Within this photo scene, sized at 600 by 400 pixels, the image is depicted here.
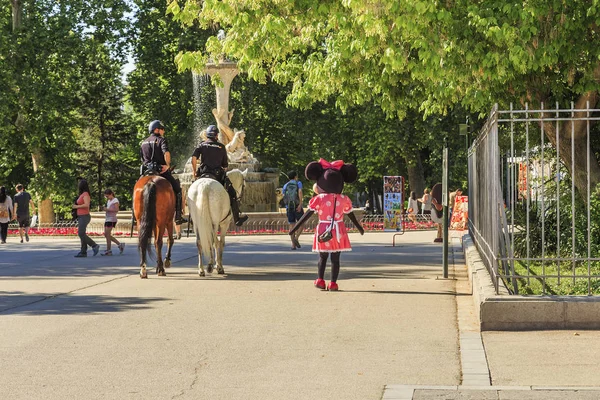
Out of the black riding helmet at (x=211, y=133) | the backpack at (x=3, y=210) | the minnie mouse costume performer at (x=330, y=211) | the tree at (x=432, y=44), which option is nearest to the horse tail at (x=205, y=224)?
the black riding helmet at (x=211, y=133)

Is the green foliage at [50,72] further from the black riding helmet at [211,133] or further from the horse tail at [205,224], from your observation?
the horse tail at [205,224]

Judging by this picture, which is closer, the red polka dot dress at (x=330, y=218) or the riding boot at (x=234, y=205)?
the red polka dot dress at (x=330, y=218)

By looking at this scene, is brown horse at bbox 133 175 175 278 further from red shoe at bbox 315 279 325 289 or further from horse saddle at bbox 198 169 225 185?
red shoe at bbox 315 279 325 289

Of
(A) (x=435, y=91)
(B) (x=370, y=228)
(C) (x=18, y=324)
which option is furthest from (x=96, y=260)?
(B) (x=370, y=228)

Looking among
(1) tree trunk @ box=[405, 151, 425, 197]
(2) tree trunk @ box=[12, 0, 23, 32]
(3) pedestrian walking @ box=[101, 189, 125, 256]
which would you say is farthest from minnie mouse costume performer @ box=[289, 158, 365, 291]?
(2) tree trunk @ box=[12, 0, 23, 32]

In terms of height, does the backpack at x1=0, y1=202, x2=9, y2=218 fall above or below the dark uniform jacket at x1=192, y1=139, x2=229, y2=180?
below

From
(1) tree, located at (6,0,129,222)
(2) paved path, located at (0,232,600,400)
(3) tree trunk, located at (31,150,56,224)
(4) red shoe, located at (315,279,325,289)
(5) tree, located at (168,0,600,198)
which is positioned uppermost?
(1) tree, located at (6,0,129,222)

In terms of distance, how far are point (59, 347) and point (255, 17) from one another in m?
8.06

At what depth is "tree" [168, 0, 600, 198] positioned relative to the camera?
14.9m

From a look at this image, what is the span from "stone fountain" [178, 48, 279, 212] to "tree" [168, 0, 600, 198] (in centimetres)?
1862

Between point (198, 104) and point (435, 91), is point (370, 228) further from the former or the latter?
point (435, 91)

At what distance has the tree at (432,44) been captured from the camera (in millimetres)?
14859

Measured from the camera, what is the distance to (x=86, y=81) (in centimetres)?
6006

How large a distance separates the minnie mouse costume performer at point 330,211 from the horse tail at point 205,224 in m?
2.45
